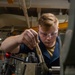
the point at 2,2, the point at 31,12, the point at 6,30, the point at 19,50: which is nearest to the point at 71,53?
the point at 19,50

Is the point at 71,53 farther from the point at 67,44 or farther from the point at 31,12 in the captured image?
the point at 31,12

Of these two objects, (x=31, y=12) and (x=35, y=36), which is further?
(x=31, y=12)

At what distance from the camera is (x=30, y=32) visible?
0.84m

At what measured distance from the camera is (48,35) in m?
1.53

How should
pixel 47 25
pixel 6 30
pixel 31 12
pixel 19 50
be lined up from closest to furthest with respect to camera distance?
pixel 47 25, pixel 19 50, pixel 31 12, pixel 6 30

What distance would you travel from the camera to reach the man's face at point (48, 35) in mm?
1502

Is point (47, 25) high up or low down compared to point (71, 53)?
up

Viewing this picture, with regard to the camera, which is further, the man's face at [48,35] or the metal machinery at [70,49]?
the man's face at [48,35]

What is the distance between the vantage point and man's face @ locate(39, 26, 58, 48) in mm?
1502

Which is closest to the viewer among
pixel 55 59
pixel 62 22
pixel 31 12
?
pixel 55 59

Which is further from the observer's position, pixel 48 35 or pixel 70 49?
pixel 48 35

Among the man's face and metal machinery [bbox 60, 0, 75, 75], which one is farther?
the man's face

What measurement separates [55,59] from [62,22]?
2685 millimetres

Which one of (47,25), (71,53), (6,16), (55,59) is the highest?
(6,16)
